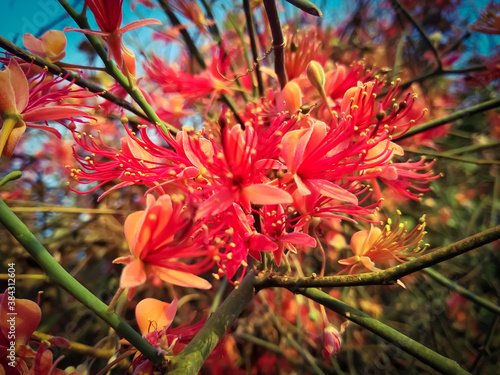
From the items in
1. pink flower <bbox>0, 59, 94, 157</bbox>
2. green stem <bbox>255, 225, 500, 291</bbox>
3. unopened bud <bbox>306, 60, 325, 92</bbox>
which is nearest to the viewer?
green stem <bbox>255, 225, 500, 291</bbox>

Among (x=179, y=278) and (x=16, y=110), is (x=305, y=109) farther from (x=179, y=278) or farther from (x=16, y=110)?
(x=16, y=110)

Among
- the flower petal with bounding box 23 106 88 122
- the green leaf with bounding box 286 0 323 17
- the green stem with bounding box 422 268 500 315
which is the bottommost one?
the green stem with bounding box 422 268 500 315

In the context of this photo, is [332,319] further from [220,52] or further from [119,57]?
[119,57]

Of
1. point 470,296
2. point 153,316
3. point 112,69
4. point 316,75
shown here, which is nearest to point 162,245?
point 153,316

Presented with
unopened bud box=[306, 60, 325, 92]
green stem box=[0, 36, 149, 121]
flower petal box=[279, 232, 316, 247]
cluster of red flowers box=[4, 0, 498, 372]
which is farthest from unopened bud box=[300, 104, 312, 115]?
green stem box=[0, 36, 149, 121]

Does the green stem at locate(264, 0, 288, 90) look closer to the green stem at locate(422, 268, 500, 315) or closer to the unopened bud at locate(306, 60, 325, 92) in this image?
the unopened bud at locate(306, 60, 325, 92)
